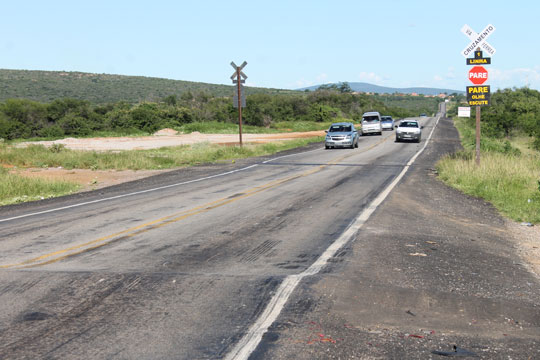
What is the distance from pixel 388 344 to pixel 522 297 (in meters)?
2.25

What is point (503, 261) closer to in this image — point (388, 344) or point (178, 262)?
point (388, 344)

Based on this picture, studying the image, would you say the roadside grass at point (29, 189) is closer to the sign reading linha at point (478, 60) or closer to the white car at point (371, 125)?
the sign reading linha at point (478, 60)

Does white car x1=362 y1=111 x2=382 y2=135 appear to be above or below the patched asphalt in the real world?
above

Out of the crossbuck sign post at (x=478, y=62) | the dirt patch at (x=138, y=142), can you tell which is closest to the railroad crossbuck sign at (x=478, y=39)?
the crossbuck sign post at (x=478, y=62)

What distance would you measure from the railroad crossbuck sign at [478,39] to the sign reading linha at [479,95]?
3.37ft

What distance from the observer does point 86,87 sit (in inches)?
4889

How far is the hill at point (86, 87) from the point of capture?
355 feet

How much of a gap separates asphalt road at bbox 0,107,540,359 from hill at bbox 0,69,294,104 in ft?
325

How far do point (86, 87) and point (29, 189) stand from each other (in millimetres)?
114417

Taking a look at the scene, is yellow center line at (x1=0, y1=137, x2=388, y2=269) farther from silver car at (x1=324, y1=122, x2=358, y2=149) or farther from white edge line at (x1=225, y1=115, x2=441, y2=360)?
silver car at (x1=324, y1=122, x2=358, y2=149)

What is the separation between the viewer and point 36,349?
4.46 m

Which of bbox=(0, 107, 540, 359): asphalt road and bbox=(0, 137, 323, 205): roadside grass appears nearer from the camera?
bbox=(0, 107, 540, 359): asphalt road

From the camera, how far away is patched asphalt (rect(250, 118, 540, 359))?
4.47 metres

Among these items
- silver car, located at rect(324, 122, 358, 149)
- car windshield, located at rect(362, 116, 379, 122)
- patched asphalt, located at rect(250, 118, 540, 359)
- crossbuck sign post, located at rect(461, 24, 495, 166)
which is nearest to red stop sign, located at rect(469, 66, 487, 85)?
crossbuck sign post, located at rect(461, 24, 495, 166)
